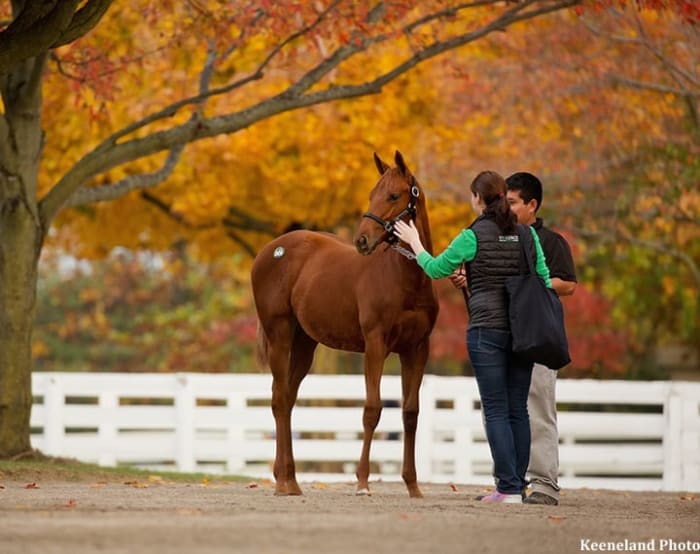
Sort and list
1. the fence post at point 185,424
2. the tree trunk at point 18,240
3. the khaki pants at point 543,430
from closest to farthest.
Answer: the khaki pants at point 543,430
the tree trunk at point 18,240
the fence post at point 185,424

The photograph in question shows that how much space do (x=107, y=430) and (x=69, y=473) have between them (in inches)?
206

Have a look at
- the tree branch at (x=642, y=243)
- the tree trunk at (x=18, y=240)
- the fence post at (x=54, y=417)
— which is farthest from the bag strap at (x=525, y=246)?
the tree branch at (x=642, y=243)

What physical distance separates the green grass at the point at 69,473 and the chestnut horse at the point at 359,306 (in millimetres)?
2664

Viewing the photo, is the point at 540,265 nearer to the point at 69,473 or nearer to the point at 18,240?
the point at 69,473

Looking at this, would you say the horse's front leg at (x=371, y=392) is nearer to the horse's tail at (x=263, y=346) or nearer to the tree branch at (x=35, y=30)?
the horse's tail at (x=263, y=346)


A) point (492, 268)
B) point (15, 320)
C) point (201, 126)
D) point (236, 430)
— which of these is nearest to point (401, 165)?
point (492, 268)

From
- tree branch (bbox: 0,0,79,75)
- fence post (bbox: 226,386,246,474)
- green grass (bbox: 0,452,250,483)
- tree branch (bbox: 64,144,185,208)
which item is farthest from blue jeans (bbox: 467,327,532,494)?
fence post (bbox: 226,386,246,474)

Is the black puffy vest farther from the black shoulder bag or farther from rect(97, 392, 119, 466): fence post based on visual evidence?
rect(97, 392, 119, 466): fence post

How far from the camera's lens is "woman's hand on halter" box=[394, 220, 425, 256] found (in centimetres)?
1002

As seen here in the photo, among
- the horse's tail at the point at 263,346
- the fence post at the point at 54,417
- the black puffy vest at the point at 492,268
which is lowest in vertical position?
the fence post at the point at 54,417

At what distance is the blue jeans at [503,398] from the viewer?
982 centimetres

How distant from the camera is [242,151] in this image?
21.1 meters

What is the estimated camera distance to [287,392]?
11.4m

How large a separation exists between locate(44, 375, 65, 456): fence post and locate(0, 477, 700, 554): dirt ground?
7.90 metres
